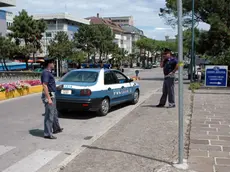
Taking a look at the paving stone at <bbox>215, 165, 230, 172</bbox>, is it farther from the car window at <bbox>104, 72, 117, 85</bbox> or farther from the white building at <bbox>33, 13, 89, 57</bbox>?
the white building at <bbox>33, 13, 89, 57</bbox>

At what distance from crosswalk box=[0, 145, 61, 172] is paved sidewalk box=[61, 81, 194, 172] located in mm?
554

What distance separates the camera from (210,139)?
607 centimetres

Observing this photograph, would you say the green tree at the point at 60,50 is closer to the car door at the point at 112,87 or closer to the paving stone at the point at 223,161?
the car door at the point at 112,87

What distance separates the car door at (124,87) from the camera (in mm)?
10405

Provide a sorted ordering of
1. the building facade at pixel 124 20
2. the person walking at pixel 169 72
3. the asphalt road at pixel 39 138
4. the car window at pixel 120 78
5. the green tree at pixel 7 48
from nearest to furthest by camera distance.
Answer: the asphalt road at pixel 39 138, the person walking at pixel 169 72, the car window at pixel 120 78, the green tree at pixel 7 48, the building facade at pixel 124 20

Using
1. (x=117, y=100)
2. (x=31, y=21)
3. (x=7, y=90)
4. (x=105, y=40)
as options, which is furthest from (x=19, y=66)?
(x=117, y=100)

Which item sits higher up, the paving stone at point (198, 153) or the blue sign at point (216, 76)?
the blue sign at point (216, 76)

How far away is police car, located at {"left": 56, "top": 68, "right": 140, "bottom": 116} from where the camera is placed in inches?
340

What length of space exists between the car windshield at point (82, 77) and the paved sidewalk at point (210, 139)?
3.17m

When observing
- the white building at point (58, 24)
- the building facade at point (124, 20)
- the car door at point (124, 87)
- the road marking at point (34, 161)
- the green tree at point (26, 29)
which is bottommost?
the road marking at point (34, 161)

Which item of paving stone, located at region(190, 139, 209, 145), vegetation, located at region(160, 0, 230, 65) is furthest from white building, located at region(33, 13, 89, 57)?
paving stone, located at region(190, 139, 209, 145)

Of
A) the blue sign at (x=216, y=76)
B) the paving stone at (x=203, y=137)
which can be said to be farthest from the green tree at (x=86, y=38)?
the paving stone at (x=203, y=137)

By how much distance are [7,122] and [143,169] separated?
5.19 metres

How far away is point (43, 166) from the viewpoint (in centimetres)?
486
